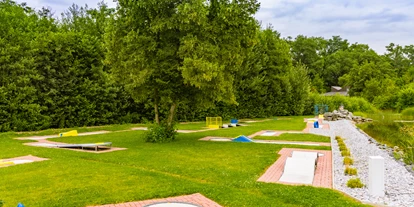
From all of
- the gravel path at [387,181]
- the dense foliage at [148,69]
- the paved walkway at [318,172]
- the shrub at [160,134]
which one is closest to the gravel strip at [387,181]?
the gravel path at [387,181]

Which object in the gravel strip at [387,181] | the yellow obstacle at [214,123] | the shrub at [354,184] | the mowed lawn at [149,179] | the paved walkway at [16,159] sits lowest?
the gravel strip at [387,181]

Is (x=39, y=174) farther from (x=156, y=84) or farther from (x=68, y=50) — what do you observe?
(x=68, y=50)

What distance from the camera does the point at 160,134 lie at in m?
14.3

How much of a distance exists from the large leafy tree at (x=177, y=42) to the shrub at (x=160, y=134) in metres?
1.60

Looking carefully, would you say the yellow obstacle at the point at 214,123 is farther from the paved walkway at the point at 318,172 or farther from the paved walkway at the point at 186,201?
the paved walkway at the point at 186,201

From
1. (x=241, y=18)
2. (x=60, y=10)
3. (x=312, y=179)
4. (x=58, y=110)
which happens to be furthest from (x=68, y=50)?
(x=60, y=10)

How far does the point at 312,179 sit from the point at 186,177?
2.91 metres

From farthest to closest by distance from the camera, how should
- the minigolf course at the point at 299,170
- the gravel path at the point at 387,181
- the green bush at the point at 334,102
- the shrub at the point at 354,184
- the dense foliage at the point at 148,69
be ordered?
1. the green bush at the point at 334,102
2. the dense foliage at the point at 148,69
3. the minigolf course at the point at 299,170
4. the shrub at the point at 354,184
5. the gravel path at the point at 387,181

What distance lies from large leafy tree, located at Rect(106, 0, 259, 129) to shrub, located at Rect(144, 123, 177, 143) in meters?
1.60

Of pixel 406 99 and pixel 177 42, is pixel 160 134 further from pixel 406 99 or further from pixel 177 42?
pixel 406 99

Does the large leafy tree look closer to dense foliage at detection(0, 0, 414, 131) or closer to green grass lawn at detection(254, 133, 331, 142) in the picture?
dense foliage at detection(0, 0, 414, 131)

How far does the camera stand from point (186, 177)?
788cm

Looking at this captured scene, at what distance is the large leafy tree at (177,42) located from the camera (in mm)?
12156

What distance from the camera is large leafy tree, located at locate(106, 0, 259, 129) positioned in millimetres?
12156
